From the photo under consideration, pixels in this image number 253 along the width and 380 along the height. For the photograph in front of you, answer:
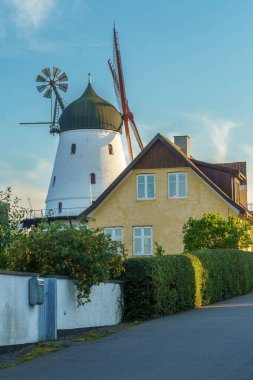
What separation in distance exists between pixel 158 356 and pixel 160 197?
3726cm

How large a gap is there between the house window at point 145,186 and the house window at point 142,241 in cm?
199

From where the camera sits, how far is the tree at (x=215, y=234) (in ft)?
144

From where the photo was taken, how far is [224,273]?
30.0 metres

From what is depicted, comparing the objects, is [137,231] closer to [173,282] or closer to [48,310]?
[173,282]

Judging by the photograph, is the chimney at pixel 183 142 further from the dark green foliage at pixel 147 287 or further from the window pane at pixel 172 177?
the dark green foliage at pixel 147 287

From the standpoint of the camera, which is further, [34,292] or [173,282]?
[173,282]

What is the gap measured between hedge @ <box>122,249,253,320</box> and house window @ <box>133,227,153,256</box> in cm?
1978

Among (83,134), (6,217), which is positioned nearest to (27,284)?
(6,217)

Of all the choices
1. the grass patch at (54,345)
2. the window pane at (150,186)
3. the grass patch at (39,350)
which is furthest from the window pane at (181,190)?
the grass patch at (39,350)

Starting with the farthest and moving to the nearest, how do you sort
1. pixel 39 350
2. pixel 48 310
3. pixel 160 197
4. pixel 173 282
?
1. pixel 160 197
2. pixel 173 282
3. pixel 48 310
4. pixel 39 350

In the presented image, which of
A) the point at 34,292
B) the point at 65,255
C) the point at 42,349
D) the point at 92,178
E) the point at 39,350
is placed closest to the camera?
the point at 39,350

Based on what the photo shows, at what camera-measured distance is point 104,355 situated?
13633 millimetres

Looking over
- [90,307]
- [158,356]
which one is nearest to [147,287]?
[90,307]

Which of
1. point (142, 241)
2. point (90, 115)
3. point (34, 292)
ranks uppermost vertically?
point (90, 115)
